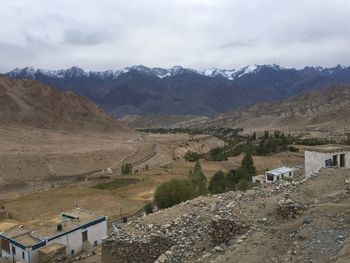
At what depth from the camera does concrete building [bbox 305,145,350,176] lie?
23.3m

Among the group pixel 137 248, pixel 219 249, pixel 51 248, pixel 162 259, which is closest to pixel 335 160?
pixel 219 249

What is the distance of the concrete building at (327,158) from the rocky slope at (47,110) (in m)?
109

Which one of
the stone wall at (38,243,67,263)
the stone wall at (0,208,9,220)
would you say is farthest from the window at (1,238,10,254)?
the stone wall at (0,208,9,220)

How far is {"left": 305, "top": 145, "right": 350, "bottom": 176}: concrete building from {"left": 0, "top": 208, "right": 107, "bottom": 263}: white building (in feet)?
45.2

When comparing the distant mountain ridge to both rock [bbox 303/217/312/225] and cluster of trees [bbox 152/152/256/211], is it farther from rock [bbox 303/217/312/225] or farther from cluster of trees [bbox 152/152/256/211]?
rock [bbox 303/217/312/225]

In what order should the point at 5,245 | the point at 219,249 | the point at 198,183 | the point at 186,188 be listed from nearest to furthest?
the point at 219,249
the point at 5,245
the point at 186,188
the point at 198,183

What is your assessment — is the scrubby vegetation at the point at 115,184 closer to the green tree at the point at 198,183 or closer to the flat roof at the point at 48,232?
the green tree at the point at 198,183

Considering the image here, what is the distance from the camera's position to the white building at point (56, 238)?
90.5 ft

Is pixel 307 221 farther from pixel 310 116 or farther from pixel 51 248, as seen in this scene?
pixel 310 116

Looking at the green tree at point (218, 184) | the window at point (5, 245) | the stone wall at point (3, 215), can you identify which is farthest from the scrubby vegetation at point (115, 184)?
the window at point (5, 245)

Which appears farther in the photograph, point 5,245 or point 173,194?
point 173,194

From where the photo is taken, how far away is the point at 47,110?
14212 cm

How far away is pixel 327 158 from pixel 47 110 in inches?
4985

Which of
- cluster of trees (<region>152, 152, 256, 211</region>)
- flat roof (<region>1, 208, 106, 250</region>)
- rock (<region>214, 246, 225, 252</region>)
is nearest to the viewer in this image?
rock (<region>214, 246, 225, 252</region>)
